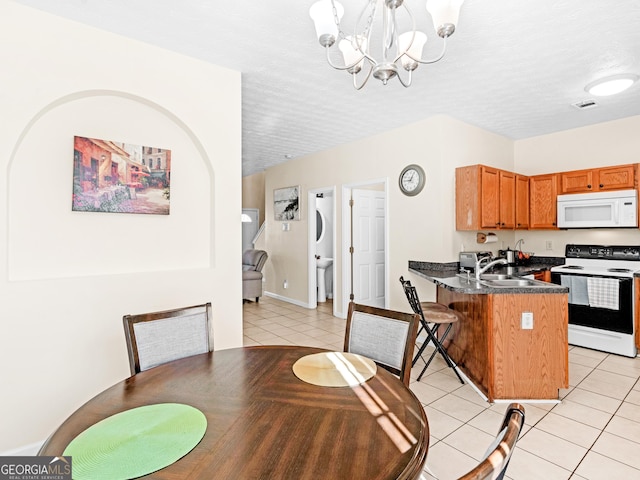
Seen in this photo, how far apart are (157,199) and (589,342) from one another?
15.0ft

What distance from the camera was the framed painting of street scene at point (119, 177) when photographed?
225 centimetres

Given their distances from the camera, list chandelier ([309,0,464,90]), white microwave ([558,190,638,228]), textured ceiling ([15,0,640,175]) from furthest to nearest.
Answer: white microwave ([558,190,638,228])
textured ceiling ([15,0,640,175])
chandelier ([309,0,464,90])

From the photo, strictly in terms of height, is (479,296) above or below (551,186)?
below

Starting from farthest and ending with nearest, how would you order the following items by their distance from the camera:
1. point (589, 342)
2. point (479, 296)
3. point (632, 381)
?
1. point (589, 342)
2. point (632, 381)
3. point (479, 296)

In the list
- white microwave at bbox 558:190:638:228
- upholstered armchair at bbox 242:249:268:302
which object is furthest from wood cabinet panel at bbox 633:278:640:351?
upholstered armchair at bbox 242:249:268:302

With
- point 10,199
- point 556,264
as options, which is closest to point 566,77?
point 556,264

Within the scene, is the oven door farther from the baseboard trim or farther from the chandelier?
the baseboard trim

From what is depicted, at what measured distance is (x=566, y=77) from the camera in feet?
9.74

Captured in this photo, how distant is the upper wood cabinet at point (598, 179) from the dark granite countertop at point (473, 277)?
38.0 inches

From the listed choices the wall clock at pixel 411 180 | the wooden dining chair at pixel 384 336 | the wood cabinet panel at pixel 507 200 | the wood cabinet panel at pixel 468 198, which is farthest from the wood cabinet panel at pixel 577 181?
the wooden dining chair at pixel 384 336

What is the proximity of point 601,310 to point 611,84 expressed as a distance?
7.32ft

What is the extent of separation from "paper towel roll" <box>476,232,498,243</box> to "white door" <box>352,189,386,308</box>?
4.40ft

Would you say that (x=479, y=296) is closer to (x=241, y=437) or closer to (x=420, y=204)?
(x=420, y=204)

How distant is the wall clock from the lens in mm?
4074
